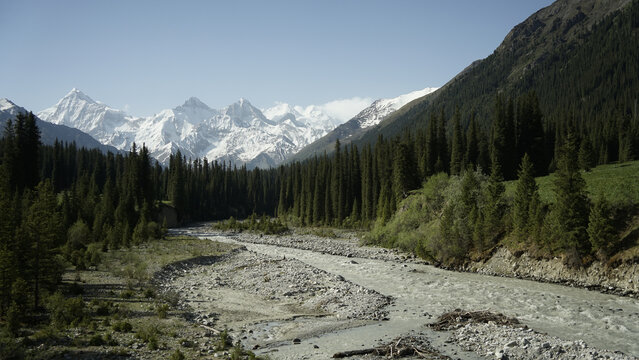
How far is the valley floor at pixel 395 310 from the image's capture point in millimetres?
16062

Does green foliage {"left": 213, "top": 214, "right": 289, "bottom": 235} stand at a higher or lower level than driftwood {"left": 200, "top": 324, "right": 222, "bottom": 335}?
A: lower

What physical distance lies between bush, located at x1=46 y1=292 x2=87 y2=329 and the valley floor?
19.2 feet

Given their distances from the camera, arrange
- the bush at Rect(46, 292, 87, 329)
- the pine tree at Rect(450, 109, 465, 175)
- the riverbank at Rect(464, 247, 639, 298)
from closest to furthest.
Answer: the bush at Rect(46, 292, 87, 329) < the riverbank at Rect(464, 247, 639, 298) < the pine tree at Rect(450, 109, 465, 175)

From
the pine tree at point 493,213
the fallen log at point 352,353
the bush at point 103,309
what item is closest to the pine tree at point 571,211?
the pine tree at point 493,213

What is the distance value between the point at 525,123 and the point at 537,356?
213 ft

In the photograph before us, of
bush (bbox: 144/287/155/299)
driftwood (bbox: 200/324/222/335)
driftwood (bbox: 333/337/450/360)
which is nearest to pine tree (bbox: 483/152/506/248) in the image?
driftwood (bbox: 333/337/450/360)

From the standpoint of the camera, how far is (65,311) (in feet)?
59.9

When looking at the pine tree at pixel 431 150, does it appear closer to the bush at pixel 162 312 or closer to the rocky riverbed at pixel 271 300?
the rocky riverbed at pixel 271 300

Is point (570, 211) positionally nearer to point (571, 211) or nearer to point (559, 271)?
point (571, 211)

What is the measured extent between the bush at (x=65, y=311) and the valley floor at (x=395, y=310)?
5839 mm

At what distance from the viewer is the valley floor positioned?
16.1 meters

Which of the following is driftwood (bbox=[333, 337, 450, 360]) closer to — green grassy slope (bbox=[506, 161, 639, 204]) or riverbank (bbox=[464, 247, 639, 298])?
riverbank (bbox=[464, 247, 639, 298])

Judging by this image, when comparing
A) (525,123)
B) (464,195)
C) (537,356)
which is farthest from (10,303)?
(525,123)

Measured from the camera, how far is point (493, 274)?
1328 inches
